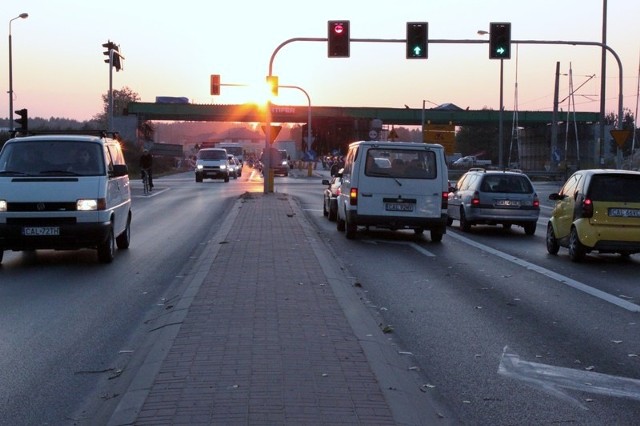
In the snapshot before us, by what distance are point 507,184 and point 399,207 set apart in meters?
4.58

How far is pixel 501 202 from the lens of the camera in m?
22.8

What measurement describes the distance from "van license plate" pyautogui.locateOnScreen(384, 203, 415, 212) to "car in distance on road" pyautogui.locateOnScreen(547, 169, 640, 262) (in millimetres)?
3940

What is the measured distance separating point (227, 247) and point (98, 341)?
6.90 meters

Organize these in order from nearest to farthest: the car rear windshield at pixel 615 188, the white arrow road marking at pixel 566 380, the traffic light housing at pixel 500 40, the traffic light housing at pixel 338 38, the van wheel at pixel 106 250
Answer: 1. the white arrow road marking at pixel 566 380
2. the van wheel at pixel 106 250
3. the car rear windshield at pixel 615 188
4. the traffic light housing at pixel 500 40
5. the traffic light housing at pixel 338 38

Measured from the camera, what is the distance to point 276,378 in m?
6.59

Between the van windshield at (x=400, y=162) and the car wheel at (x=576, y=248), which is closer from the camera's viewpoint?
the car wheel at (x=576, y=248)

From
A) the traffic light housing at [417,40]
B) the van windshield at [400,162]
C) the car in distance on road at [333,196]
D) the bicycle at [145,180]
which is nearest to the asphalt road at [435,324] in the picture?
the van windshield at [400,162]

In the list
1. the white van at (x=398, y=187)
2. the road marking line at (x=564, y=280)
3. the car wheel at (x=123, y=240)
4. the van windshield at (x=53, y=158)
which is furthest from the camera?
the white van at (x=398, y=187)

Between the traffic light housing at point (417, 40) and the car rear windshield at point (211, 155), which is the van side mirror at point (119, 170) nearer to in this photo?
the traffic light housing at point (417, 40)

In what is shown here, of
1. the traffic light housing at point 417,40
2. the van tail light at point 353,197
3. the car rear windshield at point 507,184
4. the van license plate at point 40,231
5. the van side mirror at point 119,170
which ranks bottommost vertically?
the van license plate at point 40,231

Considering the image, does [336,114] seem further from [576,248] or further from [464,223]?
[576,248]

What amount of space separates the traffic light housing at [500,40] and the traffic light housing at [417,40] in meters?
1.91

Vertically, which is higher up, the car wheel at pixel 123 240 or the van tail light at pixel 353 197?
the van tail light at pixel 353 197

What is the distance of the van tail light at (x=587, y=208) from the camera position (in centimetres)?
1612
